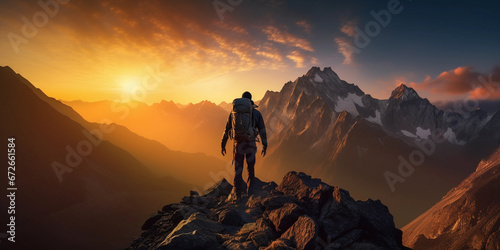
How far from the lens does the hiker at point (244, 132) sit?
31.3 ft

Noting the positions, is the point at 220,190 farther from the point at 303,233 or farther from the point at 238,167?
the point at 303,233

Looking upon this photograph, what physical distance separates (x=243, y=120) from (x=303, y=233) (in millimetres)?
5206

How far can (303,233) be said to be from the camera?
5.48 meters

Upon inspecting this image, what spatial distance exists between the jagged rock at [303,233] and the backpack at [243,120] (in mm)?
4535

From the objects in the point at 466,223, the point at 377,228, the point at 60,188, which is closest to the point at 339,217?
the point at 377,228

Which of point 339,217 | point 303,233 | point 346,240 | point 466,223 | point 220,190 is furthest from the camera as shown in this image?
point 466,223

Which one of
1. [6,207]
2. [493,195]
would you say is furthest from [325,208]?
[493,195]

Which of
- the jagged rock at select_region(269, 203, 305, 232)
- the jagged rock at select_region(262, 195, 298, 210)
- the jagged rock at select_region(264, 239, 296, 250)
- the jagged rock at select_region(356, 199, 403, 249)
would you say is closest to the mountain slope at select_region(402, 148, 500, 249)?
the jagged rock at select_region(356, 199, 403, 249)

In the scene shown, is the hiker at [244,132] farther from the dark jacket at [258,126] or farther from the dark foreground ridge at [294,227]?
the dark foreground ridge at [294,227]

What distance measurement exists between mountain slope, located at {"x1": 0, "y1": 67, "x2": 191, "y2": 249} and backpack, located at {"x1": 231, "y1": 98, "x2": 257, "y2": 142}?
5574 centimetres

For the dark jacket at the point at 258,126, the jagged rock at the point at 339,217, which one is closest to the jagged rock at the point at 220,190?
the dark jacket at the point at 258,126

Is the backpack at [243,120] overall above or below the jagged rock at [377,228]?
above

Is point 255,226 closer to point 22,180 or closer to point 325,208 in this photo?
point 325,208

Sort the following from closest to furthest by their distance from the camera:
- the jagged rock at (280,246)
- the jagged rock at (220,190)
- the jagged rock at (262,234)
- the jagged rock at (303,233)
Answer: the jagged rock at (280,246), the jagged rock at (303,233), the jagged rock at (262,234), the jagged rock at (220,190)
